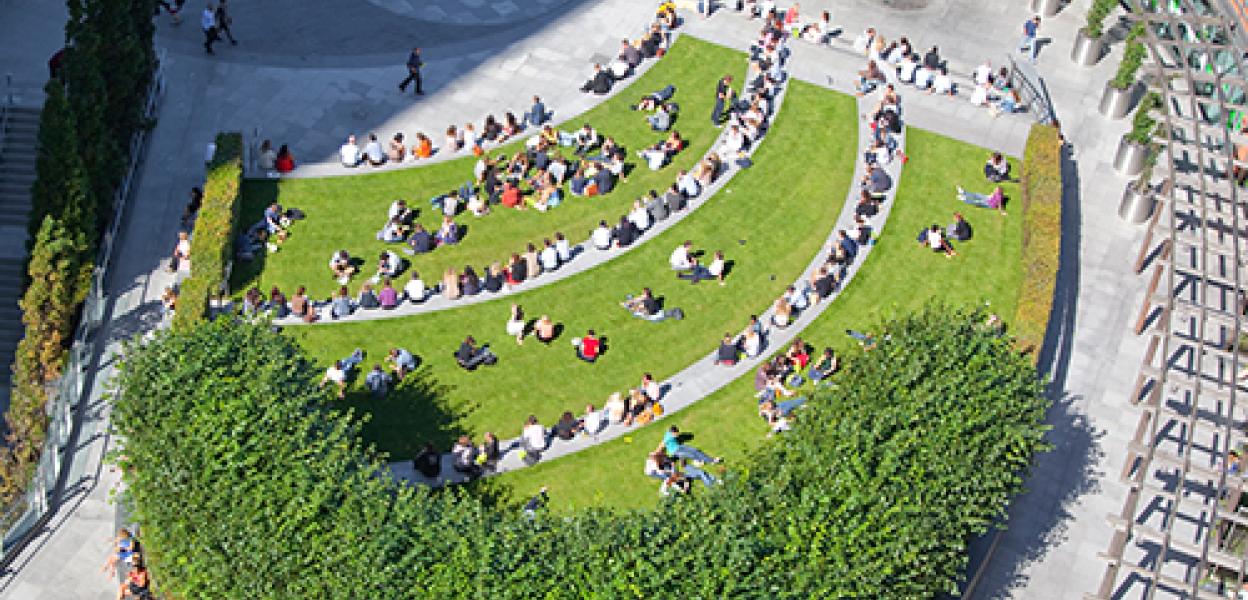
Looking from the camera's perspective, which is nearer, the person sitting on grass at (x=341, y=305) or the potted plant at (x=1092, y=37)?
the person sitting on grass at (x=341, y=305)

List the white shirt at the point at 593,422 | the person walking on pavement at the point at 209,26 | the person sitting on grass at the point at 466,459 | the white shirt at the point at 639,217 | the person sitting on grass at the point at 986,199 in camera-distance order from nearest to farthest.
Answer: the person sitting on grass at the point at 466,459
the white shirt at the point at 593,422
the white shirt at the point at 639,217
the person sitting on grass at the point at 986,199
the person walking on pavement at the point at 209,26

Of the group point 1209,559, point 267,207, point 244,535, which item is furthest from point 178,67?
point 1209,559

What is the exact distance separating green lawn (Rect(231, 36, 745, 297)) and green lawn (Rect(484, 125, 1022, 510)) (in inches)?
251

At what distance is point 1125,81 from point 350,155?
2709 centimetres

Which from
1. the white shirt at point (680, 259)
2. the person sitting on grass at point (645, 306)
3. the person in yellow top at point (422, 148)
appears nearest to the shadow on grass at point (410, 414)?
the person sitting on grass at point (645, 306)

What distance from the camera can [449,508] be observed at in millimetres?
41594

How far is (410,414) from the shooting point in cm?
5069

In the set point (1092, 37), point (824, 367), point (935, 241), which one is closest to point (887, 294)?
point (935, 241)

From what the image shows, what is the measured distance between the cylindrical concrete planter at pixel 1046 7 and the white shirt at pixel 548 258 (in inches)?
964

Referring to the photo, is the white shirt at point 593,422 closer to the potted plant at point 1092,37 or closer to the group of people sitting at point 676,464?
the group of people sitting at point 676,464

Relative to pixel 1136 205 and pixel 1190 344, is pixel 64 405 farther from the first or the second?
pixel 1136 205

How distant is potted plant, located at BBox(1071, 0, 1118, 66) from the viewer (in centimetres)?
6538

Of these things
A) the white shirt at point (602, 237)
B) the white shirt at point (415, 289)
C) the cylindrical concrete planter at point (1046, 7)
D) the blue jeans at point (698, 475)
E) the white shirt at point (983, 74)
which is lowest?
the blue jeans at point (698, 475)

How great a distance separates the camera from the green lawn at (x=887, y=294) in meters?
49.3
